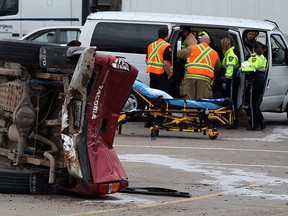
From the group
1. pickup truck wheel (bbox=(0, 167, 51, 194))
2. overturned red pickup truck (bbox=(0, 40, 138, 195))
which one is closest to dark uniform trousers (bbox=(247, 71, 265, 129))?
overturned red pickup truck (bbox=(0, 40, 138, 195))

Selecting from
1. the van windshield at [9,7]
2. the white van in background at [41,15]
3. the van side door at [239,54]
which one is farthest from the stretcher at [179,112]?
the van windshield at [9,7]

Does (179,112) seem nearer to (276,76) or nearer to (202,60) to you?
(202,60)

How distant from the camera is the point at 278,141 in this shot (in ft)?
54.2

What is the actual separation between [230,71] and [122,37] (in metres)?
2.36

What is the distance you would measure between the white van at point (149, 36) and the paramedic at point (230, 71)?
371 millimetres

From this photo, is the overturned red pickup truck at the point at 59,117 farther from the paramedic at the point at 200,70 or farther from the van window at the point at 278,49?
the van window at the point at 278,49

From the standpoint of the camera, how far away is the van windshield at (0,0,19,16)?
90.9 feet

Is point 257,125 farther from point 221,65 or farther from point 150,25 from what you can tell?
point 150,25

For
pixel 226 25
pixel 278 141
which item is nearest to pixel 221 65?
pixel 226 25

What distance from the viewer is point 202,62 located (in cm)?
1780

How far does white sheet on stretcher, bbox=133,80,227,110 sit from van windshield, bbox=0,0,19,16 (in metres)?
11.9

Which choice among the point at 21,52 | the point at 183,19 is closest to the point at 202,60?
the point at 183,19

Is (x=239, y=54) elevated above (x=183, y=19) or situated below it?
below

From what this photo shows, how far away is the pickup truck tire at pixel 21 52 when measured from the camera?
31.5ft
